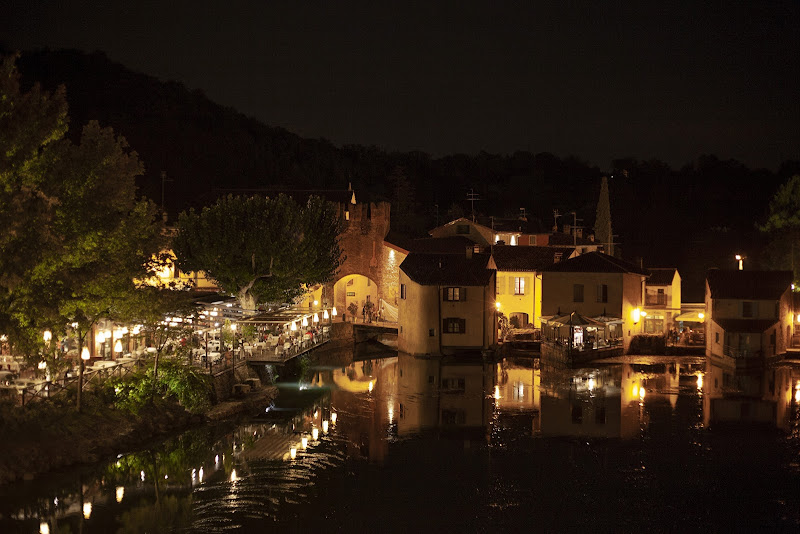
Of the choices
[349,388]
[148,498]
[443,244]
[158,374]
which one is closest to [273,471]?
[148,498]

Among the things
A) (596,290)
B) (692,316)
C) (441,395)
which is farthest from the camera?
(692,316)

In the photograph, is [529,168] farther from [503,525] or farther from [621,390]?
[503,525]

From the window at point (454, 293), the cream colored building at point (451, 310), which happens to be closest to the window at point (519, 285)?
the cream colored building at point (451, 310)

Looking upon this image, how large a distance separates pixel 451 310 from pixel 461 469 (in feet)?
63.0

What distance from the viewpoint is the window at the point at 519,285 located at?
48.3 m

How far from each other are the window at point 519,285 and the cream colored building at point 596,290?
2772 mm

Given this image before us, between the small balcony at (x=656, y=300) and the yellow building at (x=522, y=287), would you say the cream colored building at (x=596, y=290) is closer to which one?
the small balcony at (x=656, y=300)

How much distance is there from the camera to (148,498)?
20.7 meters

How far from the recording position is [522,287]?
48406mm

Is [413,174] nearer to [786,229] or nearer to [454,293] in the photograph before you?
[786,229]

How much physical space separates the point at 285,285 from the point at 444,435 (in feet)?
50.1

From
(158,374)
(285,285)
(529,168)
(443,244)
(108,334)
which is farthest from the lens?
(529,168)

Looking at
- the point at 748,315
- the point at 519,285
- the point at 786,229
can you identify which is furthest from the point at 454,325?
the point at 786,229

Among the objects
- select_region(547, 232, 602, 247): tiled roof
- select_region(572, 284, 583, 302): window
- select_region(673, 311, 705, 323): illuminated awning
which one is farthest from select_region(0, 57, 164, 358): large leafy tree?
select_region(547, 232, 602, 247): tiled roof
